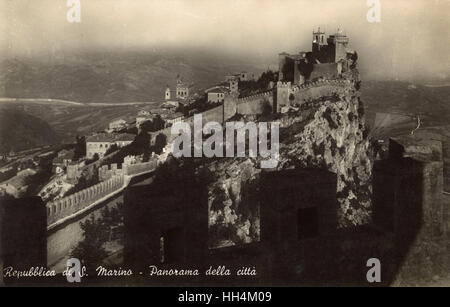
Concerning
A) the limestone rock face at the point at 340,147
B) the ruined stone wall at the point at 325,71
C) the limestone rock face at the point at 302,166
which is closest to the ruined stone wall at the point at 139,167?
the limestone rock face at the point at 302,166

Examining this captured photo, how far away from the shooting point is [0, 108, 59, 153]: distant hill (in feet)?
27.7

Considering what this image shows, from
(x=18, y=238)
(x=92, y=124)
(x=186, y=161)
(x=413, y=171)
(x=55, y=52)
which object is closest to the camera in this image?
(x=18, y=238)

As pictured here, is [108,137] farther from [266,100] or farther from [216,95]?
[266,100]

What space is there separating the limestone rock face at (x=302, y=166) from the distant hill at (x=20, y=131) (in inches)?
197

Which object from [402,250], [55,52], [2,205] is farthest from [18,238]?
[402,250]

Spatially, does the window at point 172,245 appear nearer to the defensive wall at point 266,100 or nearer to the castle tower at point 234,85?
the defensive wall at point 266,100

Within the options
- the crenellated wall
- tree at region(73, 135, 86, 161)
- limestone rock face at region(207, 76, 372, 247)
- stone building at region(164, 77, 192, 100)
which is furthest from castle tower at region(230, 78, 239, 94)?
tree at region(73, 135, 86, 161)

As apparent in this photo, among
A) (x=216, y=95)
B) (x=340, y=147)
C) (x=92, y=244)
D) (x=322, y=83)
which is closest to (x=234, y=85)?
(x=216, y=95)

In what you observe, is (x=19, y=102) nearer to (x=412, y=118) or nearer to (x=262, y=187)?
(x=262, y=187)

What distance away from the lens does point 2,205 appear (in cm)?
586

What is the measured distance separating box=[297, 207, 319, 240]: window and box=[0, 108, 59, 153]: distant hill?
482cm

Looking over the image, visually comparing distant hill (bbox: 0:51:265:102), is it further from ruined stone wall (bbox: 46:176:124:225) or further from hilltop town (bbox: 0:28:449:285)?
ruined stone wall (bbox: 46:176:124:225)
